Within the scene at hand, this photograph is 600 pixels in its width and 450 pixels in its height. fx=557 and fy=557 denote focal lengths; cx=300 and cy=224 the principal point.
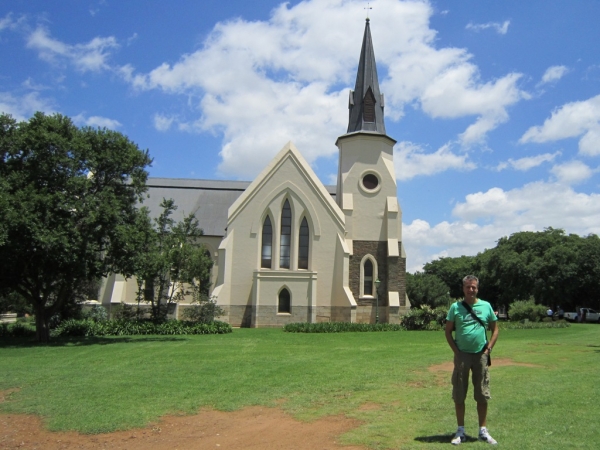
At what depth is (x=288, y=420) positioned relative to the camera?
366 inches

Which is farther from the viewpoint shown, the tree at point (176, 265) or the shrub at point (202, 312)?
the shrub at point (202, 312)

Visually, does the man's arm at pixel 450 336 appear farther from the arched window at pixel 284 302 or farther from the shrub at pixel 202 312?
the arched window at pixel 284 302

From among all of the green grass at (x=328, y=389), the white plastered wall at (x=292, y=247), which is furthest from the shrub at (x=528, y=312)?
the green grass at (x=328, y=389)

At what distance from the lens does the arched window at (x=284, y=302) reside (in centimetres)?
3594

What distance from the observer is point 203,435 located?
28.2 feet

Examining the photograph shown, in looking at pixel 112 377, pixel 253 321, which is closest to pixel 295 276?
pixel 253 321

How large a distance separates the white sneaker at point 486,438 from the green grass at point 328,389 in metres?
0.15

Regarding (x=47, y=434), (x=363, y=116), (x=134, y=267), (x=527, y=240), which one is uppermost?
(x=363, y=116)

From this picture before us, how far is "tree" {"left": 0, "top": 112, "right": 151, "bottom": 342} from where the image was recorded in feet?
69.9

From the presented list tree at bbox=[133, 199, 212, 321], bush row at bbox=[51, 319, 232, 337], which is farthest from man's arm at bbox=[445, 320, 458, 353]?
bush row at bbox=[51, 319, 232, 337]

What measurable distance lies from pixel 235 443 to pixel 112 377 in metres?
6.58

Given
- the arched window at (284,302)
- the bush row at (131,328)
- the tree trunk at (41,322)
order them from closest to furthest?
the tree trunk at (41,322) < the bush row at (131,328) < the arched window at (284,302)

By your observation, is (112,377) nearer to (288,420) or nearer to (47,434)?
(47,434)

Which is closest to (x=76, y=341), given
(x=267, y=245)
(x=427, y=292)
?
(x=267, y=245)
